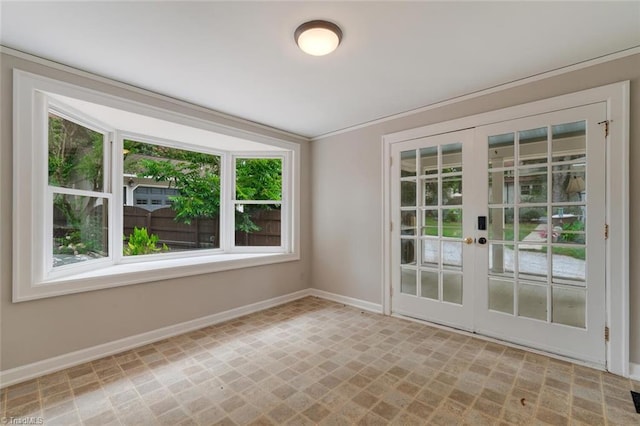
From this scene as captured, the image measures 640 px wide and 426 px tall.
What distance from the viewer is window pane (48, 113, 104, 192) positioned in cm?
248

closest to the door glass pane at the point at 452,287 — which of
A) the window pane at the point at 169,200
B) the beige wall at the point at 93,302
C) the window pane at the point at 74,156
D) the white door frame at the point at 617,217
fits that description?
the white door frame at the point at 617,217

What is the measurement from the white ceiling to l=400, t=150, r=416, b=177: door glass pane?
72cm

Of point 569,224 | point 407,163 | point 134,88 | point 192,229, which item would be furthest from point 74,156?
point 569,224

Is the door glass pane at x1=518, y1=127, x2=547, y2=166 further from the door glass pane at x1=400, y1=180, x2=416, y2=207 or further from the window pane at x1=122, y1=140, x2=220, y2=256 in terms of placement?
the window pane at x1=122, y1=140, x2=220, y2=256

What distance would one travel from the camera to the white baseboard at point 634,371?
2.12 m

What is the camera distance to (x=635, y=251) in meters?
2.15

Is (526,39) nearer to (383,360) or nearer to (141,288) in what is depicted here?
(383,360)

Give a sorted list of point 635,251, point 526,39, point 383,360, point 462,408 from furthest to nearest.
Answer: point 383,360 < point 635,251 < point 526,39 < point 462,408

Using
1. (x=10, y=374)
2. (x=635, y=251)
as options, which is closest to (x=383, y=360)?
(x=635, y=251)

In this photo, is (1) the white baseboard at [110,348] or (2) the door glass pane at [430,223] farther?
(2) the door glass pane at [430,223]

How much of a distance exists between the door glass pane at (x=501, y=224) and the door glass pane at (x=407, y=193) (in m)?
0.83

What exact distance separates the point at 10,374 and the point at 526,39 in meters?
4.54

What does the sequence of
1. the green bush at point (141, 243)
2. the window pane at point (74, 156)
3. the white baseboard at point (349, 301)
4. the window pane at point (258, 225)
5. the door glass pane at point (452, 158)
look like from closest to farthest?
the window pane at point (74, 156) < the door glass pane at point (452, 158) < the green bush at point (141, 243) < the white baseboard at point (349, 301) < the window pane at point (258, 225)

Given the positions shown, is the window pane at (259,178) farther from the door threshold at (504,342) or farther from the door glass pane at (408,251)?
the door threshold at (504,342)
